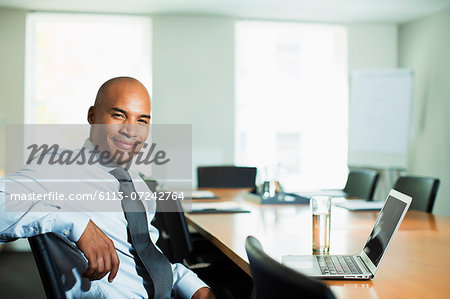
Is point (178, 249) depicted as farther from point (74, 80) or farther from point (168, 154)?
point (74, 80)

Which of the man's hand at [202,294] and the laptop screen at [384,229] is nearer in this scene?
the laptop screen at [384,229]

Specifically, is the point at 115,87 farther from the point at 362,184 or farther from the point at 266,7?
the point at 266,7

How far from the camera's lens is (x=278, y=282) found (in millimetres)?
732

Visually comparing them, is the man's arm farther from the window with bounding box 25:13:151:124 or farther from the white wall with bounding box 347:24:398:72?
the white wall with bounding box 347:24:398:72

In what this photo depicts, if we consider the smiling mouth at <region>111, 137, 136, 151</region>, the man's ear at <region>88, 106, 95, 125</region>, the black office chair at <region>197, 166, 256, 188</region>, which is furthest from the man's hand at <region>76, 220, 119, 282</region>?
the black office chair at <region>197, 166, 256, 188</region>

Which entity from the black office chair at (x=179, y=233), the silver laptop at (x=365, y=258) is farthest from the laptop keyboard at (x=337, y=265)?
the black office chair at (x=179, y=233)

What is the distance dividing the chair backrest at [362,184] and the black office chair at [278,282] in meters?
2.62

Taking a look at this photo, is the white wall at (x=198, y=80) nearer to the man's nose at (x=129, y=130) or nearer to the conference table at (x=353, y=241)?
the conference table at (x=353, y=241)

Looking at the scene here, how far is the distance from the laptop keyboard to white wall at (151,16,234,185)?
436 centimetres

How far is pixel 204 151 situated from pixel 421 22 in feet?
9.76

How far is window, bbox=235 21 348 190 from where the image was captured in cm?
593

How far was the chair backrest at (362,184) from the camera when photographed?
11.1 feet

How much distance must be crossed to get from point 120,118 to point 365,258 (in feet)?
2.62

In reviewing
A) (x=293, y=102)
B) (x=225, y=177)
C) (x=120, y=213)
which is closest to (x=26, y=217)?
(x=120, y=213)
